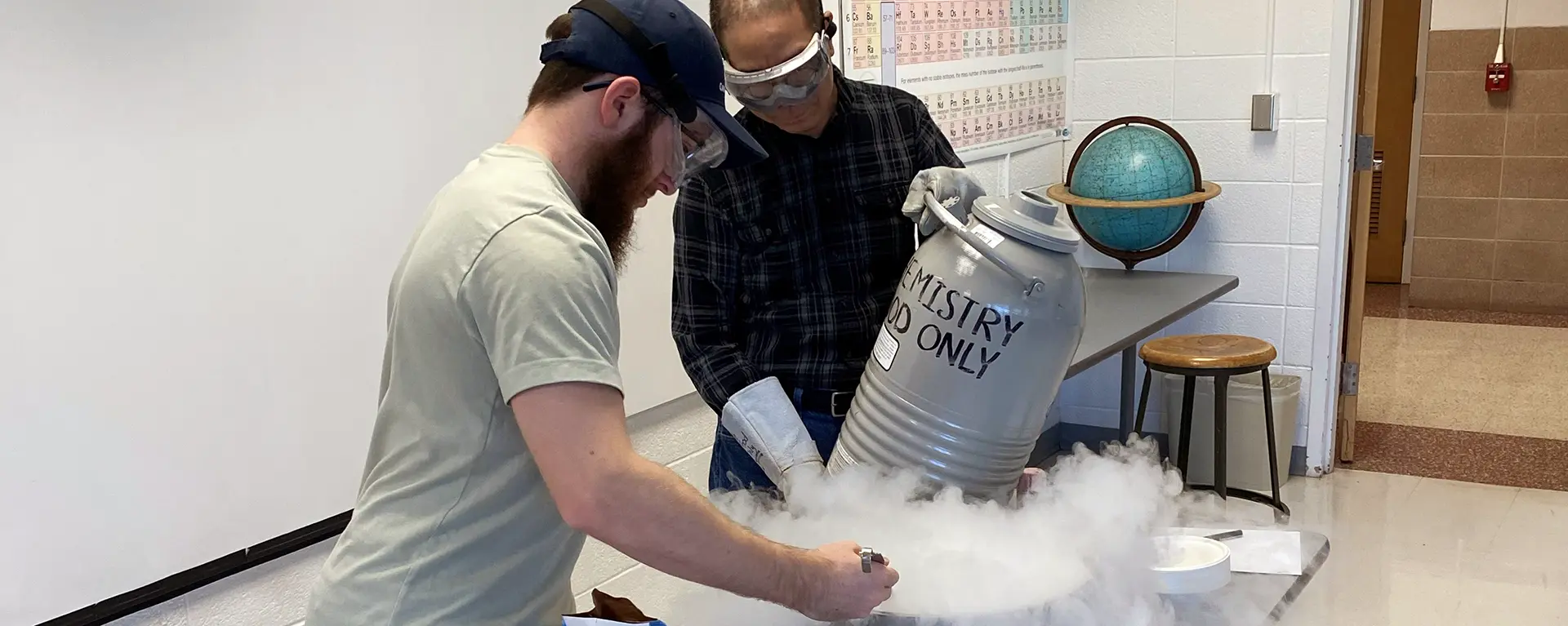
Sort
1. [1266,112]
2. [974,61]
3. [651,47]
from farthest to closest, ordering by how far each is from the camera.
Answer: [1266,112] → [974,61] → [651,47]

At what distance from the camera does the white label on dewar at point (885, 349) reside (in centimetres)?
133

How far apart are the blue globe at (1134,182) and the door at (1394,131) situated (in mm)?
2736

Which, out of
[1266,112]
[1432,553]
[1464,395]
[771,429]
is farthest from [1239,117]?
[771,429]

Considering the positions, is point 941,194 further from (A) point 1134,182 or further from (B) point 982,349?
(A) point 1134,182

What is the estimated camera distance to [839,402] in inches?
68.6

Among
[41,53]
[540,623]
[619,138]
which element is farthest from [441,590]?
[41,53]

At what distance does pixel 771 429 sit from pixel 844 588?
1.51 feet

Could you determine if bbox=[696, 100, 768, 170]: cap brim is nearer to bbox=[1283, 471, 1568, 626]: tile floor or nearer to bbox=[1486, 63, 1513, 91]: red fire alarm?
bbox=[1283, 471, 1568, 626]: tile floor

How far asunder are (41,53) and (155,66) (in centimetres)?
14

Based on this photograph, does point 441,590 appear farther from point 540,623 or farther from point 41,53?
point 41,53

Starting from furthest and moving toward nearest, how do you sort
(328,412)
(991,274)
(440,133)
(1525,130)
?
(1525,130) < (440,133) < (328,412) < (991,274)

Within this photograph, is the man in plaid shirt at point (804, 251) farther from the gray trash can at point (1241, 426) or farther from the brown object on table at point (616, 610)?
the gray trash can at point (1241, 426)

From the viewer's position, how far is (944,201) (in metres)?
1.42

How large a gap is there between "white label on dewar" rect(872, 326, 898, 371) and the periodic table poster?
1.68 m
